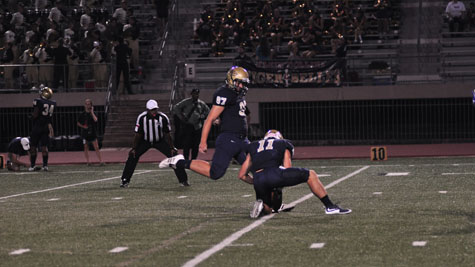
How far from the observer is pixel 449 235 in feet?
32.7

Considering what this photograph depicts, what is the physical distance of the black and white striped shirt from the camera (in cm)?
1797

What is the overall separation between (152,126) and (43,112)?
6.16 meters

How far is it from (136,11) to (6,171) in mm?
15346

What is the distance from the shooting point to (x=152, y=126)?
18.0 metres

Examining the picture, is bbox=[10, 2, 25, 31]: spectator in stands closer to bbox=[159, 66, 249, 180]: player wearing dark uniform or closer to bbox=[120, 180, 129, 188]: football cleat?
bbox=[120, 180, 129, 188]: football cleat

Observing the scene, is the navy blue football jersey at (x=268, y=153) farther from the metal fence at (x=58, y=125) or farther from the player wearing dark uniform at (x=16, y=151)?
the metal fence at (x=58, y=125)

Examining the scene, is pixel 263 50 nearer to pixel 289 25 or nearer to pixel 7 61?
pixel 289 25

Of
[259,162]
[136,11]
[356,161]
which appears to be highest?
[136,11]

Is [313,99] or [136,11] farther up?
[136,11]

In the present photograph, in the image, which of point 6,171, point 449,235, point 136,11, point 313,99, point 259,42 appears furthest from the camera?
point 136,11

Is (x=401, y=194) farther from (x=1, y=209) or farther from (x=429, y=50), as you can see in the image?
(x=429, y=50)

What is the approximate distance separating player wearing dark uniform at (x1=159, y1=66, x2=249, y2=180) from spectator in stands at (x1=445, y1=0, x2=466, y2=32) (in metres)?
21.7

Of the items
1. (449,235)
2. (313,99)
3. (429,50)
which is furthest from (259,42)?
(449,235)

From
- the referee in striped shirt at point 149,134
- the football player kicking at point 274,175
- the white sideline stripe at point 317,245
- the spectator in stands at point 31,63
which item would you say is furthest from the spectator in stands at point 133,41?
the white sideline stripe at point 317,245
